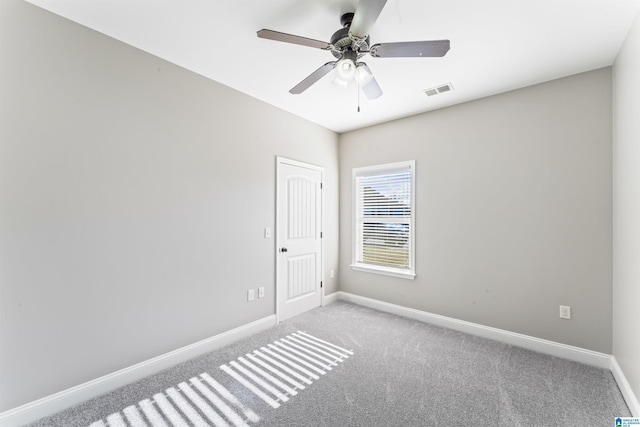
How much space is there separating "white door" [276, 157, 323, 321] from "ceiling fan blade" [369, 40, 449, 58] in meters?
1.96

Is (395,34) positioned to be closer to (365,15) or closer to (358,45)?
(358,45)

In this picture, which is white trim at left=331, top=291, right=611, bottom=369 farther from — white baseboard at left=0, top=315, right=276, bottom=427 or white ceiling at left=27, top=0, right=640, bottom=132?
white ceiling at left=27, top=0, right=640, bottom=132

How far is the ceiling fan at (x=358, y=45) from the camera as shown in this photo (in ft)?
4.99

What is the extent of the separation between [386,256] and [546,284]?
5.84ft

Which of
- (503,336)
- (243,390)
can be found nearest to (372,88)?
(243,390)

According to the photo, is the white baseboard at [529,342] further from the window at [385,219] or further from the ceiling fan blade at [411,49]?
the ceiling fan blade at [411,49]

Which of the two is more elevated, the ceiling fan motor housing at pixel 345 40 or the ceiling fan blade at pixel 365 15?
the ceiling fan motor housing at pixel 345 40

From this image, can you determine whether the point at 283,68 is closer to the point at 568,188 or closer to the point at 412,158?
the point at 412,158

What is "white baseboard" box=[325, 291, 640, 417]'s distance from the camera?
81.5 inches

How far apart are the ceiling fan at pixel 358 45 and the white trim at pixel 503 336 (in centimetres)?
285

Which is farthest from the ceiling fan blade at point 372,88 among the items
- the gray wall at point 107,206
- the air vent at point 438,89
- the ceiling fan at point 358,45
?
the gray wall at point 107,206

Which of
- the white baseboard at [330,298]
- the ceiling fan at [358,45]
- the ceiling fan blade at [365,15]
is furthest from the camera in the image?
the white baseboard at [330,298]

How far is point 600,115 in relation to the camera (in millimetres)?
2473

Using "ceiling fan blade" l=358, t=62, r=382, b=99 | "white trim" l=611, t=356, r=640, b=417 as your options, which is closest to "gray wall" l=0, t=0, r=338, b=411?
"ceiling fan blade" l=358, t=62, r=382, b=99
